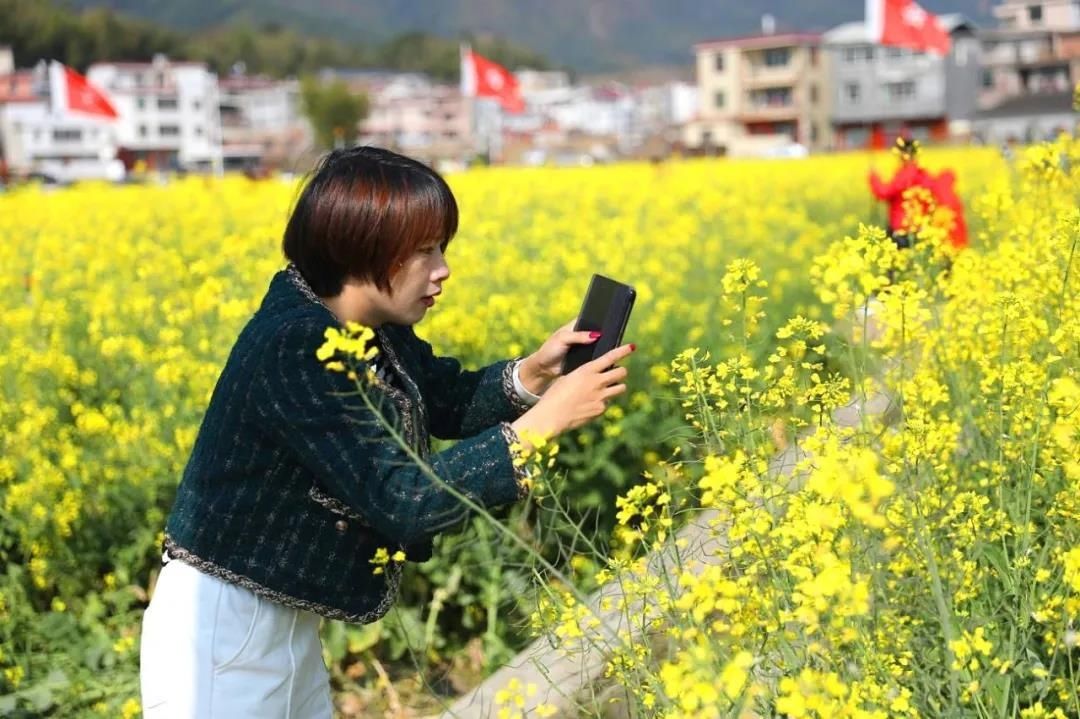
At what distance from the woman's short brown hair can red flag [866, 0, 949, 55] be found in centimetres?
1088

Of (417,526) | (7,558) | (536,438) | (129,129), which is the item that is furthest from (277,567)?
(129,129)

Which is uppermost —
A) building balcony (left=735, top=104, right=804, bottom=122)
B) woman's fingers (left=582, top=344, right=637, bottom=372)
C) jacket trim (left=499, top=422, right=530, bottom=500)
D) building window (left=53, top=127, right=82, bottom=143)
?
building window (left=53, top=127, right=82, bottom=143)

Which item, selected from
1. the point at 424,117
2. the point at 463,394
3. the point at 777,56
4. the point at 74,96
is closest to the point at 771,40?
the point at 777,56

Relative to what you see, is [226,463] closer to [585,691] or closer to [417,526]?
[417,526]

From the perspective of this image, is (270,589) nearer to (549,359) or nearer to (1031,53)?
(549,359)

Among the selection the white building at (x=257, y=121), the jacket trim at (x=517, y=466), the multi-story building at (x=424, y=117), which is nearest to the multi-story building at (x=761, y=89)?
the white building at (x=257, y=121)

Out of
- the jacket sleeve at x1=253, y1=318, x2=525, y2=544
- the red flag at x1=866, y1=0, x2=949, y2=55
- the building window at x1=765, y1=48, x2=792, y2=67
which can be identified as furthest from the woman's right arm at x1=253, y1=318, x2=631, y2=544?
the building window at x1=765, y1=48, x2=792, y2=67

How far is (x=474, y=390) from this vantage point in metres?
2.31

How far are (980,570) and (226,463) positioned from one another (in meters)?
1.15

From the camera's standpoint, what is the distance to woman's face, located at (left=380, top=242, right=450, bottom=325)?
1.97 meters

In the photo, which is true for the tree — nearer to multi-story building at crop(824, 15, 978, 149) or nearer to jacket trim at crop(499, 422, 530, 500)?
multi-story building at crop(824, 15, 978, 149)

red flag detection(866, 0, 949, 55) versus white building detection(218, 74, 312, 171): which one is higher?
white building detection(218, 74, 312, 171)

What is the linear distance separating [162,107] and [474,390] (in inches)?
3946

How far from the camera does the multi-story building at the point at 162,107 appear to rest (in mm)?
95875
